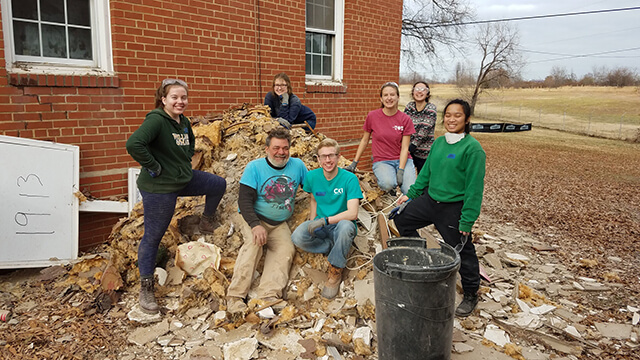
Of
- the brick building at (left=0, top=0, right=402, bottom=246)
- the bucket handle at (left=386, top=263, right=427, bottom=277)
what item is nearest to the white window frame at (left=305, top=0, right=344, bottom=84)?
the brick building at (left=0, top=0, right=402, bottom=246)

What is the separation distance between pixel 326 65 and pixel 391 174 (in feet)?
12.5

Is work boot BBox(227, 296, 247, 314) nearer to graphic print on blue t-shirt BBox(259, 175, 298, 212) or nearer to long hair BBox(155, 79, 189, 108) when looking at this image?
graphic print on blue t-shirt BBox(259, 175, 298, 212)

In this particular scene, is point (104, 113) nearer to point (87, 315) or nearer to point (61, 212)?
point (61, 212)

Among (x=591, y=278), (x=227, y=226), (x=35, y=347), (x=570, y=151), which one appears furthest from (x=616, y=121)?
(x=35, y=347)

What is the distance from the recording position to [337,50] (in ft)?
26.6

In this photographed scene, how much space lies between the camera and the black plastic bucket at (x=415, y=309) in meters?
2.81

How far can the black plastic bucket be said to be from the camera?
281 centimetres

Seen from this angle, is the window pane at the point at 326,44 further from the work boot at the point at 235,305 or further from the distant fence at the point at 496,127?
the distant fence at the point at 496,127

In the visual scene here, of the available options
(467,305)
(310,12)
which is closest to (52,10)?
(310,12)

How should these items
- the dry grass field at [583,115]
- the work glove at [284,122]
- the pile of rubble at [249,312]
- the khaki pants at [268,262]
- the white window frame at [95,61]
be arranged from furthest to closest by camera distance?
1. the dry grass field at [583,115]
2. the work glove at [284,122]
3. the white window frame at [95,61]
4. the khaki pants at [268,262]
5. the pile of rubble at [249,312]

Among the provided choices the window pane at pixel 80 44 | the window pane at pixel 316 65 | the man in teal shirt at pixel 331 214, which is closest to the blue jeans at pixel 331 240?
the man in teal shirt at pixel 331 214

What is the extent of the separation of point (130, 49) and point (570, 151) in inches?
684

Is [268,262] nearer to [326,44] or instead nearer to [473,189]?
[473,189]

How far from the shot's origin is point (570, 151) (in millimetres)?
16828
